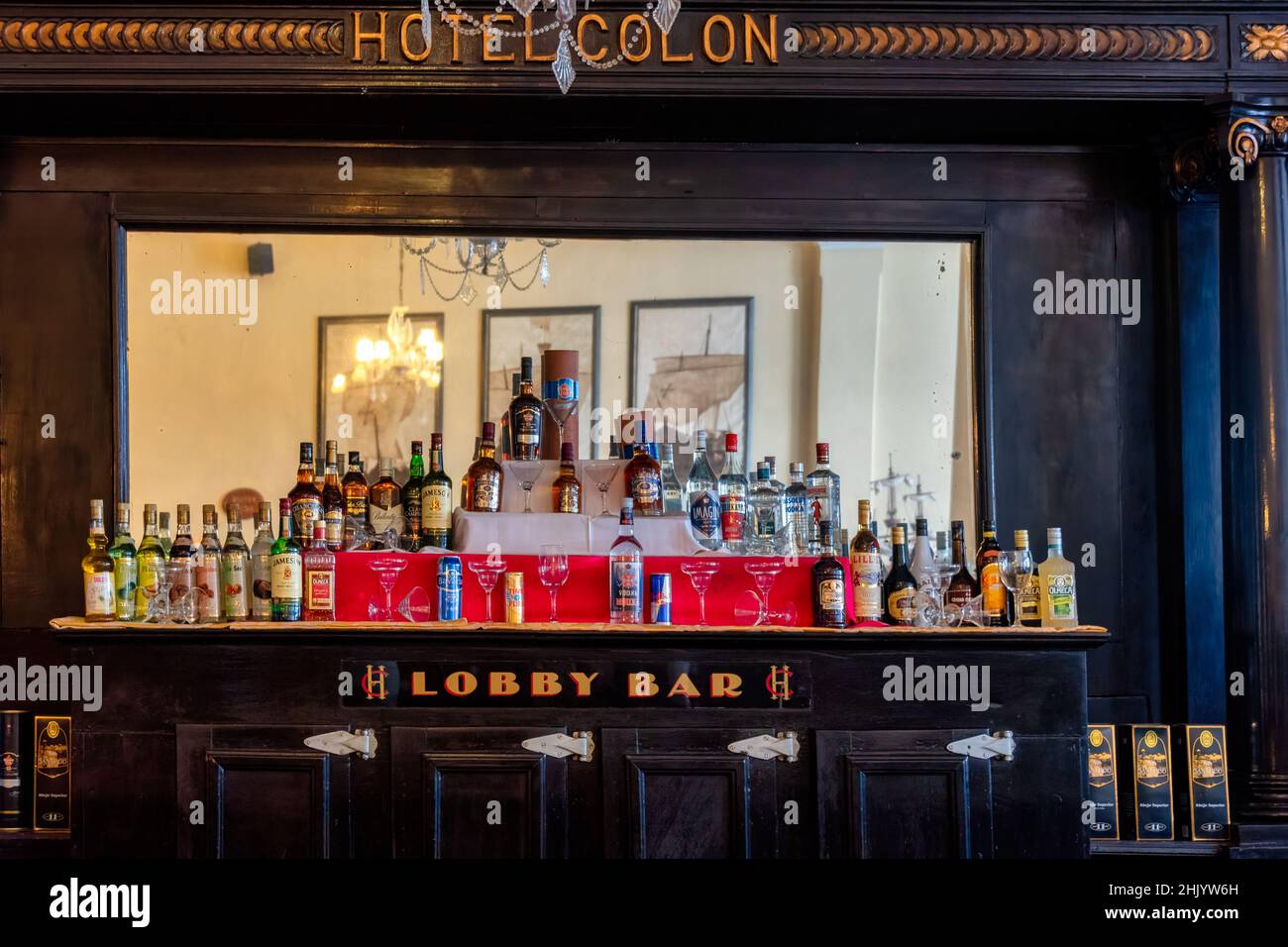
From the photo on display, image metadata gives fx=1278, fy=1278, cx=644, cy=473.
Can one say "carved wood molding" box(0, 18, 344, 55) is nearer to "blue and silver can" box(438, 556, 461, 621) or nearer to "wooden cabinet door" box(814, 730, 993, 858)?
"blue and silver can" box(438, 556, 461, 621)

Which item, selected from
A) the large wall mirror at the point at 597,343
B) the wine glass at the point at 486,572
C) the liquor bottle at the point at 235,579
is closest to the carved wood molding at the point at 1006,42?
the large wall mirror at the point at 597,343

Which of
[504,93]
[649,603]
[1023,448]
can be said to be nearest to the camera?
[649,603]

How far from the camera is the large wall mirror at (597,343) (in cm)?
448

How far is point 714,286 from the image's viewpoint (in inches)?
179

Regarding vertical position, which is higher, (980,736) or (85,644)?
(85,644)

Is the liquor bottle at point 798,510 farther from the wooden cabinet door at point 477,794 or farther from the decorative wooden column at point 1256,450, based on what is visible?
the decorative wooden column at point 1256,450

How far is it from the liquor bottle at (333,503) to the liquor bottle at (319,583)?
0.13 metres

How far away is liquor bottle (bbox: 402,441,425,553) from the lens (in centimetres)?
410

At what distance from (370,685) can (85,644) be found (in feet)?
2.67

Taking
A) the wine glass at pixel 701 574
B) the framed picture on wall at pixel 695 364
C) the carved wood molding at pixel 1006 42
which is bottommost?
the wine glass at pixel 701 574

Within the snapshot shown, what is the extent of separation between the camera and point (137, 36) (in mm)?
4027

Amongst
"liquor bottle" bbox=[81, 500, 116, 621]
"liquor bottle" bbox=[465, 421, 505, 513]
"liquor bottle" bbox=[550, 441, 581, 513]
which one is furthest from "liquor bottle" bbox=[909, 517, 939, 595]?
"liquor bottle" bbox=[81, 500, 116, 621]
